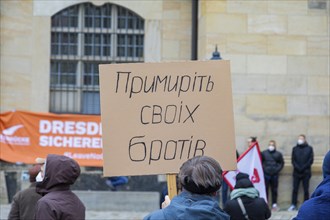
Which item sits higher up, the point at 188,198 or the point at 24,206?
the point at 188,198

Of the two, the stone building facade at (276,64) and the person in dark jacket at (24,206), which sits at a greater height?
the stone building facade at (276,64)

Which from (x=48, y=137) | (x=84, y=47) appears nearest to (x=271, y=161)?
(x=48, y=137)

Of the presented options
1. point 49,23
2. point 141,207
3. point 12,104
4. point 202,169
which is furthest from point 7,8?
point 202,169

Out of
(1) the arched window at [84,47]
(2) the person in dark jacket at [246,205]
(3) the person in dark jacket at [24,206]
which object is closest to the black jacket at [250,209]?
(2) the person in dark jacket at [246,205]

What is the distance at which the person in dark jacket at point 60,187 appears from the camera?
200 inches

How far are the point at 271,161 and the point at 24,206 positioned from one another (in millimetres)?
8720

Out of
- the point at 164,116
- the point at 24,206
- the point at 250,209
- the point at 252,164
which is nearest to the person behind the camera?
the point at 164,116

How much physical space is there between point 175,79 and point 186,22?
1105 centimetres

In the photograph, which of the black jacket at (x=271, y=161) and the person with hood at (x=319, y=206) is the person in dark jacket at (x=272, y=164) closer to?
the black jacket at (x=271, y=161)

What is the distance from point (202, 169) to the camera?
3732 millimetres

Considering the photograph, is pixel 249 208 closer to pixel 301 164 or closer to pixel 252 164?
pixel 252 164

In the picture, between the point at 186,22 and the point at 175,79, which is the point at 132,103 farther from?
the point at 186,22

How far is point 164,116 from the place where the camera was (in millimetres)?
5449

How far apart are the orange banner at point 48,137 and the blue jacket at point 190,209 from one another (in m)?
11.9
